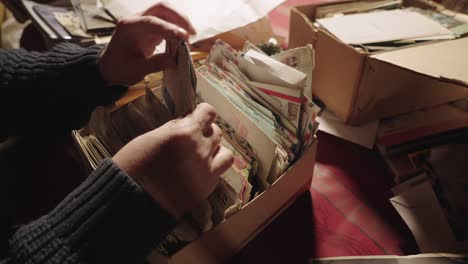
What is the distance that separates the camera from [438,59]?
65 cm

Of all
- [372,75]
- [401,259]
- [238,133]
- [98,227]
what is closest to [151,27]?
[238,133]

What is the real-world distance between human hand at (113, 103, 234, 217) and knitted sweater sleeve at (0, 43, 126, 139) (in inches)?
12.2

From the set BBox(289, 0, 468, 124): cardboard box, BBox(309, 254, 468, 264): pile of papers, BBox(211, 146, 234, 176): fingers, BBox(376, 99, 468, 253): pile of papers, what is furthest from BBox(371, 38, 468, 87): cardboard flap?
BBox(211, 146, 234, 176): fingers

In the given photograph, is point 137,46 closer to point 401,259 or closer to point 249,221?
point 249,221

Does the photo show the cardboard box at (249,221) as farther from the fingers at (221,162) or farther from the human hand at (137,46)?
the human hand at (137,46)

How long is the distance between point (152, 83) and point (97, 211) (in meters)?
0.46

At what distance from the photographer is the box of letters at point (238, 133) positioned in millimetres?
499

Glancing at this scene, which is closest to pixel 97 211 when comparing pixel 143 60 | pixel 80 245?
pixel 80 245

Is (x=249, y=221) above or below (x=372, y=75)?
below

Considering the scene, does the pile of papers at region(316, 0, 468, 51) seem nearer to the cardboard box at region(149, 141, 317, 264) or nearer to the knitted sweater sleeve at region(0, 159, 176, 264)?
the cardboard box at region(149, 141, 317, 264)

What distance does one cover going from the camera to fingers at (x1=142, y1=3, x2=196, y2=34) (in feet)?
2.19

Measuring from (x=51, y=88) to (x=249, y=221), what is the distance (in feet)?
1.67

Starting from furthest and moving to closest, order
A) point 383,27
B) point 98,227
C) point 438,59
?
point 383,27 → point 438,59 → point 98,227

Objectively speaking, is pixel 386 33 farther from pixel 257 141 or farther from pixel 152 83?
pixel 152 83
